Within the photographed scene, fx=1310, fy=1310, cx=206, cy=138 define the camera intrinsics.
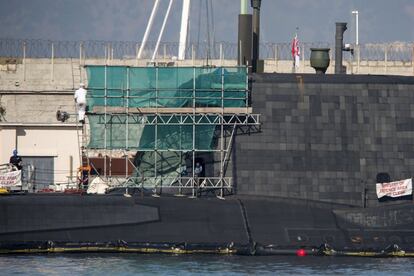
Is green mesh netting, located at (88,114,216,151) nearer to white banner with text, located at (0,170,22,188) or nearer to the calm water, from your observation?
white banner with text, located at (0,170,22,188)

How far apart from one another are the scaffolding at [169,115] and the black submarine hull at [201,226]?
1.24 metres

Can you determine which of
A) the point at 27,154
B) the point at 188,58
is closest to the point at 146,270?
the point at 27,154

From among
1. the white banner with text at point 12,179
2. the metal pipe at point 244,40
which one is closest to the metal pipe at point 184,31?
the metal pipe at point 244,40

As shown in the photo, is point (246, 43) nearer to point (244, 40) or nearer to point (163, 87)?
point (244, 40)

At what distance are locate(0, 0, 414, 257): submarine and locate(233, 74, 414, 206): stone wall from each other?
28 millimetres

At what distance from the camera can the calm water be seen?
31586 mm

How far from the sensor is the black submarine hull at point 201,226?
35.0 m

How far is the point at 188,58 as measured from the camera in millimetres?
63969

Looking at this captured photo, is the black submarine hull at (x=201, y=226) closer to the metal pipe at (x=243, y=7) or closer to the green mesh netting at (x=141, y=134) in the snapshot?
the green mesh netting at (x=141, y=134)

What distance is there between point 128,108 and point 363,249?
7.64m

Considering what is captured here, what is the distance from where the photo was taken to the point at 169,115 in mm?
37094

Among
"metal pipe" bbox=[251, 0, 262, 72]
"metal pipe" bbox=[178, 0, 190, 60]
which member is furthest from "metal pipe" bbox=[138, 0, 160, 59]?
"metal pipe" bbox=[251, 0, 262, 72]

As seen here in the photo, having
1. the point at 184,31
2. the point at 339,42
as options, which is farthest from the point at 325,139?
the point at 184,31

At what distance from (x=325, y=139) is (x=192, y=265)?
647 cm
